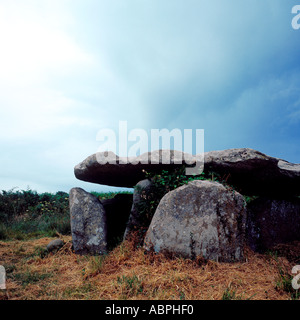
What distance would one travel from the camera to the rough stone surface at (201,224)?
4480 mm

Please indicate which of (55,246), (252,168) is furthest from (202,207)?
(55,246)

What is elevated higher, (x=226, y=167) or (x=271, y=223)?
(x=226, y=167)

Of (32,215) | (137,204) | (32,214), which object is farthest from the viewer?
→ (32,214)

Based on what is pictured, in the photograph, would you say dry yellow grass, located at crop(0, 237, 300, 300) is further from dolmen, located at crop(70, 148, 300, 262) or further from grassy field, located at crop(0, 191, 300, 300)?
dolmen, located at crop(70, 148, 300, 262)

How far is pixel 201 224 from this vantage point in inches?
179

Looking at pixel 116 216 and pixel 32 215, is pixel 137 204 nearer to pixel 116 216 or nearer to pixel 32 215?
pixel 116 216

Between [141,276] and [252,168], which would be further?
[252,168]

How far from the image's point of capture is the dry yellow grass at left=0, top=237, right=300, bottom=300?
3.48 metres

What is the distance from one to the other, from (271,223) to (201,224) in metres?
2.62

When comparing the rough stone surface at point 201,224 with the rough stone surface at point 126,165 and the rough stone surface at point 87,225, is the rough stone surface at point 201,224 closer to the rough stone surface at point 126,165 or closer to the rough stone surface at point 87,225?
the rough stone surface at point 126,165

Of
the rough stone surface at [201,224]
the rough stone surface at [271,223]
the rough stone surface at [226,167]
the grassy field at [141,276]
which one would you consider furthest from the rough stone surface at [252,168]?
the grassy field at [141,276]
